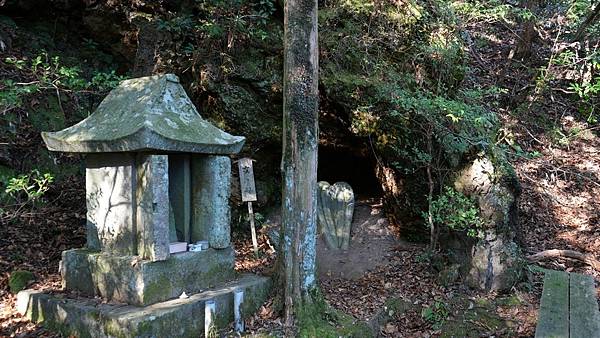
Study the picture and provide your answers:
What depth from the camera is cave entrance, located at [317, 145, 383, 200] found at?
32.2 ft

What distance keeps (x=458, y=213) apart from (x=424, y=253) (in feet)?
3.61

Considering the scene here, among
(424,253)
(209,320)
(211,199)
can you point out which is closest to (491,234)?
(424,253)

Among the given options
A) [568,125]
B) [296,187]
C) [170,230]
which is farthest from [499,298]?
[568,125]

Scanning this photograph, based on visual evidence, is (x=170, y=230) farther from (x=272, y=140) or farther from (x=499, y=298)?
(x=499, y=298)

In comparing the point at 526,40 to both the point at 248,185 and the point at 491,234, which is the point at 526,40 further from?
the point at 248,185

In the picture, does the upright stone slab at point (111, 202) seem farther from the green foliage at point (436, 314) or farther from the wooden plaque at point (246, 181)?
the green foliage at point (436, 314)

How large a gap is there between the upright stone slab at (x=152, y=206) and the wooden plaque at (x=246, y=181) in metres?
2.48

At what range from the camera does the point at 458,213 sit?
6645 millimetres

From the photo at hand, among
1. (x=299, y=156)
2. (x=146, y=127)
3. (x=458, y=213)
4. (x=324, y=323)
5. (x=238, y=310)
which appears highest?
(x=146, y=127)

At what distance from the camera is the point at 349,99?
7707 mm

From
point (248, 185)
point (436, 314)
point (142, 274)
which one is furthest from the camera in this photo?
point (248, 185)

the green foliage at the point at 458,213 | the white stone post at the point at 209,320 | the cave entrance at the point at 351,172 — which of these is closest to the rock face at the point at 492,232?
the green foliage at the point at 458,213

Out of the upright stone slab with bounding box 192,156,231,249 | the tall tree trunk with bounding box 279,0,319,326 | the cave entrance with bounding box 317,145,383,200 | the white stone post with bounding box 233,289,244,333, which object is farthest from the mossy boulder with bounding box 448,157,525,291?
the upright stone slab with bounding box 192,156,231,249

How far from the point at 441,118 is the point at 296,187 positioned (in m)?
3.17
